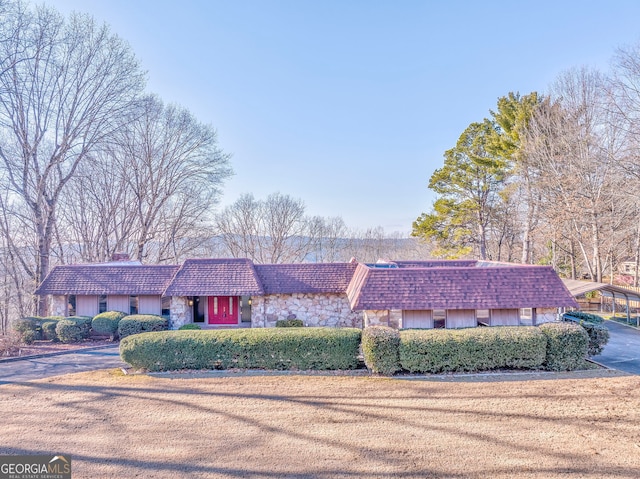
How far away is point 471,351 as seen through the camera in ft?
33.7

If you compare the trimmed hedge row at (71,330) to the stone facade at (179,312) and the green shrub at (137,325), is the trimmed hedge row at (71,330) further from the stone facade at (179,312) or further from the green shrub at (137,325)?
the stone facade at (179,312)

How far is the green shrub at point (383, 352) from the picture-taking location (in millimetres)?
10141

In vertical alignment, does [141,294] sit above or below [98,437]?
above

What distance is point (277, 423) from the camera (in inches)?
276

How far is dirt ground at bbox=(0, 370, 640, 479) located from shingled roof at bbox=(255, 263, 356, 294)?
690cm

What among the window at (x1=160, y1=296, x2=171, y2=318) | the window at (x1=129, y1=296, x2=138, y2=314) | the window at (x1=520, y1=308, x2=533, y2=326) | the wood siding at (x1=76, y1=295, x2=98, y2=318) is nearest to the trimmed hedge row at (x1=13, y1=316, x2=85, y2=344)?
the wood siding at (x1=76, y1=295, x2=98, y2=318)

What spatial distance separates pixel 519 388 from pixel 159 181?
2820 cm

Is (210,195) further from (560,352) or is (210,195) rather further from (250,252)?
(560,352)

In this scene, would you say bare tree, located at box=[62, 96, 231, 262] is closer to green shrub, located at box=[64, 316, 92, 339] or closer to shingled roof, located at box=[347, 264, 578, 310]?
green shrub, located at box=[64, 316, 92, 339]

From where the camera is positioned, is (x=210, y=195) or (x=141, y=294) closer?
(x=141, y=294)

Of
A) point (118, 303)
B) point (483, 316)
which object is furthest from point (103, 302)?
point (483, 316)

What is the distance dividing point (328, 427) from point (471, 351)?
18.3 ft

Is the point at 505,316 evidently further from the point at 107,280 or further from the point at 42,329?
the point at 42,329

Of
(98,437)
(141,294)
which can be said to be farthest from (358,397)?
(141,294)
